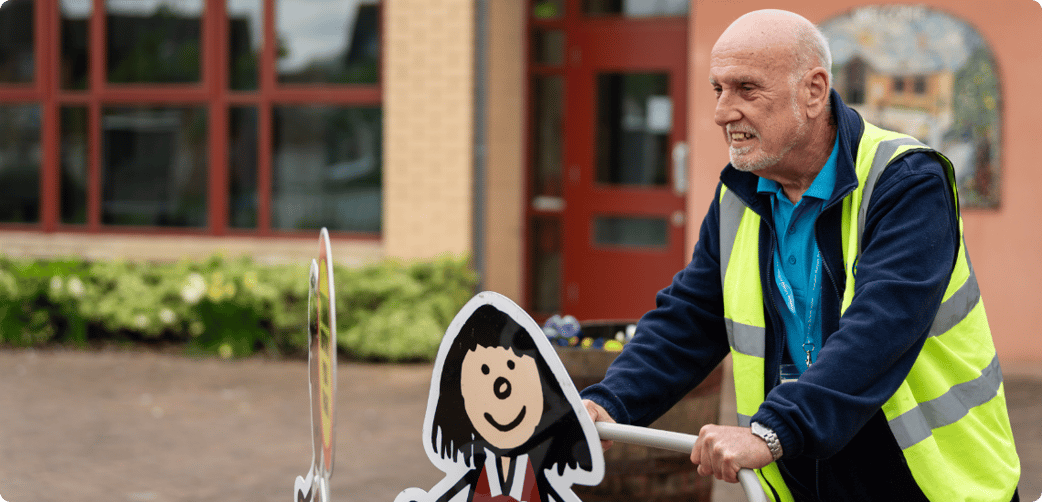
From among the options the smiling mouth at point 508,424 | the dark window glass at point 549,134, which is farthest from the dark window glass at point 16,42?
the smiling mouth at point 508,424

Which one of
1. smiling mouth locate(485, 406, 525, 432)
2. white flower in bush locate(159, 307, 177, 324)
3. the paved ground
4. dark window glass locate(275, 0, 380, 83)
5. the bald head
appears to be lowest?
the paved ground

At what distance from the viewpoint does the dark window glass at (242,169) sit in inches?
386

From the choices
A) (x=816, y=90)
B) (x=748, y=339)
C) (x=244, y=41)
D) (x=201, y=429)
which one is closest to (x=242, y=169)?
(x=244, y=41)

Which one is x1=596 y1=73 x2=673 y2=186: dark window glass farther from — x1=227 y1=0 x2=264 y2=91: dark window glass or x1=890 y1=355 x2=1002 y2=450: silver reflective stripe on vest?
x1=890 y1=355 x2=1002 y2=450: silver reflective stripe on vest

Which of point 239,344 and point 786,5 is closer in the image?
point 786,5

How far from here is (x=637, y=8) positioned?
9.07 m

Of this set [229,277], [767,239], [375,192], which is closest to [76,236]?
[229,277]

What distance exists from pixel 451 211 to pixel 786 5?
3089 mm

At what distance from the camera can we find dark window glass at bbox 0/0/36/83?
1013 cm

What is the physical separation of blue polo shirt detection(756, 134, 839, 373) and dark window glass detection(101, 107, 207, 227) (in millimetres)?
8396

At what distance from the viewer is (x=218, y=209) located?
9852 mm

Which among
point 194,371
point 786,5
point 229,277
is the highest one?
point 786,5

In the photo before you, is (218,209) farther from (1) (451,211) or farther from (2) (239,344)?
(1) (451,211)

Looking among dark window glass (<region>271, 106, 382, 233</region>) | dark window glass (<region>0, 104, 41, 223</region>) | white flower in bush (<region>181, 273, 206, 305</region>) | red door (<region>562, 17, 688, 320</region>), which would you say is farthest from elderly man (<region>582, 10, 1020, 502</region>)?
dark window glass (<region>0, 104, 41, 223</region>)
